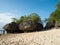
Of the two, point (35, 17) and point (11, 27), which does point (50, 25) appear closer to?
point (35, 17)

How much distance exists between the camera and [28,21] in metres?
20.0

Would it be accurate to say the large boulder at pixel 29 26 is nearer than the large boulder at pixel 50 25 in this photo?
Yes

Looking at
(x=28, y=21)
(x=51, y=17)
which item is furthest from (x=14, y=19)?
(x=51, y=17)

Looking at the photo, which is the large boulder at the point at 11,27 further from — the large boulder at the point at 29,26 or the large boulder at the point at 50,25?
the large boulder at the point at 50,25

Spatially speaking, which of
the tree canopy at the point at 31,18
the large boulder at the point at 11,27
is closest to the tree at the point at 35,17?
the tree canopy at the point at 31,18

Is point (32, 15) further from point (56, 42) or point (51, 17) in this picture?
point (56, 42)

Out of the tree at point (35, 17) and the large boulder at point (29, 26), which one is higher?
the tree at point (35, 17)

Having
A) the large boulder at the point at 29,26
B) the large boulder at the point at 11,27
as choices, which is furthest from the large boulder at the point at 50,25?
the large boulder at the point at 11,27

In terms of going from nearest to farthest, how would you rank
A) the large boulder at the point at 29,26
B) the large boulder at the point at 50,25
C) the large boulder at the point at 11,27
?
the large boulder at the point at 29,26 < the large boulder at the point at 11,27 < the large boulder at the point at 50,25

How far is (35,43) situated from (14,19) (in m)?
13.0

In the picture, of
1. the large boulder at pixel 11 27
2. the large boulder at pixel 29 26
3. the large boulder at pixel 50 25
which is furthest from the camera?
the large boulder at pixel 50 25

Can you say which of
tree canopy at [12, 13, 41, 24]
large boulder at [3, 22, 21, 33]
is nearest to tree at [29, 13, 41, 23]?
tree canopy at [12, 13, 41, 24]

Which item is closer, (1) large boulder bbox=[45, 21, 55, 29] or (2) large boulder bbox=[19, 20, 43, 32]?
(2) large boulder bbox=[19, 20, 43, 32]

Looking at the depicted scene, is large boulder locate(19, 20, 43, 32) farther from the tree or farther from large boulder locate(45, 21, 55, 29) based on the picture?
large boulder locate(45, 21, 55, 29)
